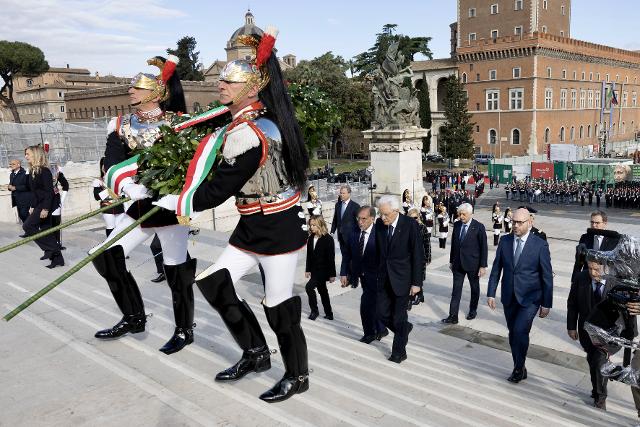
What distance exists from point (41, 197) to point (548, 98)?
6540 centimetres

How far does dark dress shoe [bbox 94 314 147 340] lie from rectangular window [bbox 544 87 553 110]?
6647 centimetres

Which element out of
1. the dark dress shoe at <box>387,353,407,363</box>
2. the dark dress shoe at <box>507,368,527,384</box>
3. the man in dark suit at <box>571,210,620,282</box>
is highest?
the man in dark suit at <box>571,210,620,282</box>

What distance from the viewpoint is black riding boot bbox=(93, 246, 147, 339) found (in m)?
4.25

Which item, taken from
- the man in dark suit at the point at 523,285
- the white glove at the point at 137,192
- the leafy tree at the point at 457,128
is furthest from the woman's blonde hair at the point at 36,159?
the leafy tree at the point at 457,128

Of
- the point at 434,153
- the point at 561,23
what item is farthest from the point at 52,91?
the point at 561,23

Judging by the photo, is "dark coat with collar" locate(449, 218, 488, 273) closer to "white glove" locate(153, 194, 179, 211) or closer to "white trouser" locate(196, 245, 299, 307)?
"white trouser" locate(196, 245, 299, 307)

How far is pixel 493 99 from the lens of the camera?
6475 centimetres

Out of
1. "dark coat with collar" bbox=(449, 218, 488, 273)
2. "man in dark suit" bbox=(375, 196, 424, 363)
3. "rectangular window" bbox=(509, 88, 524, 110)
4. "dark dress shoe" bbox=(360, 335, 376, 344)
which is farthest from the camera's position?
"rectangular window" bbox=(509, 88, 524, 110)

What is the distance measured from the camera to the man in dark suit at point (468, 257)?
7.50 meters

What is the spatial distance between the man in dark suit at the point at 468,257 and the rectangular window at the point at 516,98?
198ft

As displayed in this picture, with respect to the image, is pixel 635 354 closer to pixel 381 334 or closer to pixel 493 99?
pixel 381 334

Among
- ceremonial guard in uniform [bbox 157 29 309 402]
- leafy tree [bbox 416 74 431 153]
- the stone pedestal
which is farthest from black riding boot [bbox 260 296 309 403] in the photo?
leafy tree [bbox 416 74 431 153]

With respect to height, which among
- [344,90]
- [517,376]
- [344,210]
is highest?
[344,90]

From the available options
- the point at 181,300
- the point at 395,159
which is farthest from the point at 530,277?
the point at 395,159
